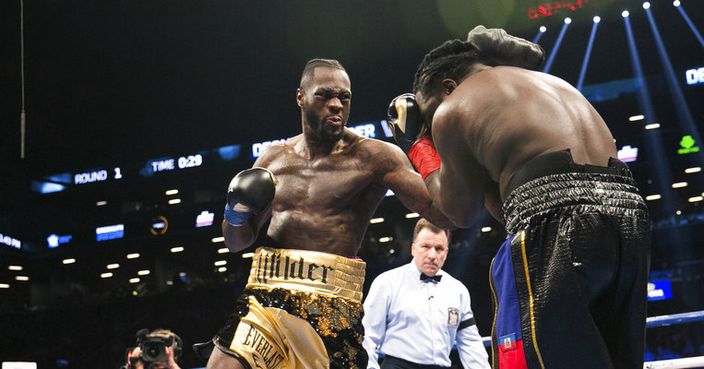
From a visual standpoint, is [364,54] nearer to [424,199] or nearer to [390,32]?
[390,32]

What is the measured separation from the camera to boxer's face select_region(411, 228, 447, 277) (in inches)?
174

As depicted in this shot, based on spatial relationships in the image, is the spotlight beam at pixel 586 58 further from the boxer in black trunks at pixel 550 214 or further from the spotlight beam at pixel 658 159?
the boxer in black trunks at pixel 550 214

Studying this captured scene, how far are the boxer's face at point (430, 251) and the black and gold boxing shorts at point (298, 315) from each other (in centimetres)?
153

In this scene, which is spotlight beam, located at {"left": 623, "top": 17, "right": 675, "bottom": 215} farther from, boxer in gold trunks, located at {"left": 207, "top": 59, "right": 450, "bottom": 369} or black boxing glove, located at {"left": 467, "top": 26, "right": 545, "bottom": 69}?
black boxing glove, located at {"left": 467, "top": 26, "right": 545, "bottom": 69}

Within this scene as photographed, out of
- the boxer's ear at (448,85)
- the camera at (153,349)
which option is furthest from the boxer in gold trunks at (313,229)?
the camera at (153,349)

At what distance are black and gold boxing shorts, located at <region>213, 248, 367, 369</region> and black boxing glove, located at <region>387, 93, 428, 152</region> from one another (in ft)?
1.99

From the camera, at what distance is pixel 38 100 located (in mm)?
15898

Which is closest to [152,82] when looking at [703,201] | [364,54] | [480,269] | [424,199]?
[364,54]

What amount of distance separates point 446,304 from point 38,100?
44.7 ft

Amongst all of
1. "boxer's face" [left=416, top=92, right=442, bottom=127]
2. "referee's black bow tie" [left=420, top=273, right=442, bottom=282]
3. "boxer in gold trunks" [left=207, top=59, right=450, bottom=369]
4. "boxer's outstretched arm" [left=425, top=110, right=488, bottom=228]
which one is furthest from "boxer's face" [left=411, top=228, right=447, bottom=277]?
"boxer's outstretched arm" [left=425, top=110, right=488, bottom=228]

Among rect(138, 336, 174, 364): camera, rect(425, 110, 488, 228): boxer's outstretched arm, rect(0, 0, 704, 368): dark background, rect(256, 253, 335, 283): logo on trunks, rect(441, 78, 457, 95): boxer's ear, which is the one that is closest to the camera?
rect(425, 110, 488, 228): boxer's outstretched arm

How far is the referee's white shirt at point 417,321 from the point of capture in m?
4.29

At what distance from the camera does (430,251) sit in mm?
4410

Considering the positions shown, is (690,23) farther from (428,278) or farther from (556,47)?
(428,278)
